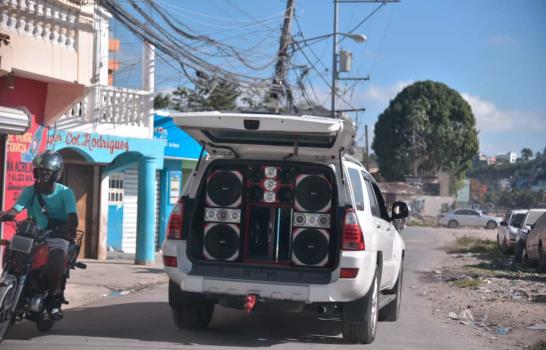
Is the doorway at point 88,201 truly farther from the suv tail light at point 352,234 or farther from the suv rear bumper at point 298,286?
the suv tail light at point 352,234

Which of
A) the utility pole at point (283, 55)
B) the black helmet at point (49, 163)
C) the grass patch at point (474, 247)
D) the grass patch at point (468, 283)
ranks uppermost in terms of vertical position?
the utility pole at point (283, 55)

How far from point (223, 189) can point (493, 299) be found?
649 centimetres

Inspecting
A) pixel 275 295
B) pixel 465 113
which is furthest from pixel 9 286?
pixel 465 113

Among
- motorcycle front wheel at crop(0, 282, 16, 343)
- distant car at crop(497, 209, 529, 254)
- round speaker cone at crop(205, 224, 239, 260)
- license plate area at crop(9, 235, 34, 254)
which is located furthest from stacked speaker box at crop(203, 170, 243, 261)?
distant car at crop(497, 209, 529, 254)

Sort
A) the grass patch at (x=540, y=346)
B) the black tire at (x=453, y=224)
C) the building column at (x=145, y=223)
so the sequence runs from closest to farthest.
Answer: the grass patch at (x=540, y=346) → the building column at (x=145, y=223) → the black tire at (x=453, y=224)

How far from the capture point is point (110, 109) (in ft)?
56.6

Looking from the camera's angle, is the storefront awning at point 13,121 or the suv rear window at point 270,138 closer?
the suv rear window at point 270,138

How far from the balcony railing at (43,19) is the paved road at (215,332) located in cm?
434

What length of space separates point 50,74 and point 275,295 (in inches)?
265

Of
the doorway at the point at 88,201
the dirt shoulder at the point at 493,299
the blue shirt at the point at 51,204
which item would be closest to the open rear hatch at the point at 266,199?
the blue shirt at the point at 51,204

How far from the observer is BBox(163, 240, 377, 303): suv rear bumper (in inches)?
296

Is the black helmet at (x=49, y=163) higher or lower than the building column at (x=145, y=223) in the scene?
higher

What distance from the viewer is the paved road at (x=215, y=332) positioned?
7.68 metres

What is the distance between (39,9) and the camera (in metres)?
12.4
